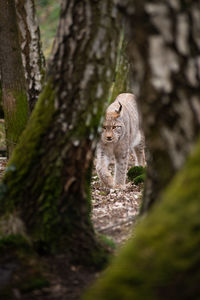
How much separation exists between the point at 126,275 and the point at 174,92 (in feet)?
3.28

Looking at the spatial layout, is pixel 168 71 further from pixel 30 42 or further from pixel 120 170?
pixel 120 170

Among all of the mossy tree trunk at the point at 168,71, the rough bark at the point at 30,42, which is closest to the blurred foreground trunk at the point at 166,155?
the mossy tree trunk at the point at 168,71

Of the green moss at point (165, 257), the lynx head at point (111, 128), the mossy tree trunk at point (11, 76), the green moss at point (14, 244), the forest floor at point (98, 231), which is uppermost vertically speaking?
the mossy tree trunk at point (11, 76)

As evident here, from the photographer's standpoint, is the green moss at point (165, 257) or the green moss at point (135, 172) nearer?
the green moss at point (165, 257)

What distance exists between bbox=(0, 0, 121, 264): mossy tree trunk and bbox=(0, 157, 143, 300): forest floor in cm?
15

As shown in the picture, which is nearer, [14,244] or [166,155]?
[166,155]

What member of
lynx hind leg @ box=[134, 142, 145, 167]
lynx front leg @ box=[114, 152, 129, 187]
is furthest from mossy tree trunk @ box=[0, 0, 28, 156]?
Answer: lynx hind leg @ box=[134, 142, 145, 167]

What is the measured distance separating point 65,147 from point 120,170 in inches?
218

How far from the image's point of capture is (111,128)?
28.8ft

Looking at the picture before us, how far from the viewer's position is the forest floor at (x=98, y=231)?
290 cm

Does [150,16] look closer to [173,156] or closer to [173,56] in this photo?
[173,56]

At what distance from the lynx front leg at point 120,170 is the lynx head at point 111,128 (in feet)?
1.35

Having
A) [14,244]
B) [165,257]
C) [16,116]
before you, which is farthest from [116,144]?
[165,257]

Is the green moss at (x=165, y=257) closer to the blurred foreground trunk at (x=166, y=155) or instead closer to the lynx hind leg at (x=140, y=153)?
the blurred foreground trunk at (x=166, y=155)
